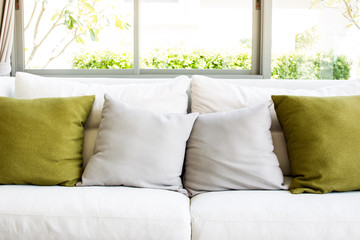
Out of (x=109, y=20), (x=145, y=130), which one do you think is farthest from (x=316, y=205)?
(x=109, y=20)

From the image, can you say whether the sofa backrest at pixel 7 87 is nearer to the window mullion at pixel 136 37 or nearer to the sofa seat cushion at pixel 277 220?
the window mullion at pixel 136 37

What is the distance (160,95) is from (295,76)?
1500mm

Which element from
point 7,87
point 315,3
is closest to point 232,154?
point 7,87

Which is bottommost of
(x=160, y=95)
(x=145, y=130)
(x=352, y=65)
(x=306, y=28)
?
(x=145, y=130)

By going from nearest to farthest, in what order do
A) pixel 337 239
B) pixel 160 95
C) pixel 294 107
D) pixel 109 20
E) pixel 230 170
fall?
pixel 337 239 → pixel 230 170 → pixel 294 107 → pixel 160 95 → pixel 109 20

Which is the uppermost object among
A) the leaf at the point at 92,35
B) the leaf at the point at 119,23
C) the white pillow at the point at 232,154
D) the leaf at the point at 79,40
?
the leaf at the point at 119,23

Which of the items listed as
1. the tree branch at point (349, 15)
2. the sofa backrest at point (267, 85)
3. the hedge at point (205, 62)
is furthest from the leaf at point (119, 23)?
the tree branch at point (349, 15)

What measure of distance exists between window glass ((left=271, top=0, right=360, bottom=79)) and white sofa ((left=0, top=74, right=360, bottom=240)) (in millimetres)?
1737

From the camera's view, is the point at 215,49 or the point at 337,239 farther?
the point at 215,49

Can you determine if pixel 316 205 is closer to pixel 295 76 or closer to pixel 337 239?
pixel 337 239

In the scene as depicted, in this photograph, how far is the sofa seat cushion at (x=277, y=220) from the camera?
1.31 m

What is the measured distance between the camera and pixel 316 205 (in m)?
1.38

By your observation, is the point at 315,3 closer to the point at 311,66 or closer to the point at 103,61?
the point at 311,66

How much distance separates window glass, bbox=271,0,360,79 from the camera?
9.52 feet
